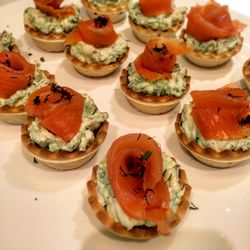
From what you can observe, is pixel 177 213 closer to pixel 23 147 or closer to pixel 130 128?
pixel 130 128

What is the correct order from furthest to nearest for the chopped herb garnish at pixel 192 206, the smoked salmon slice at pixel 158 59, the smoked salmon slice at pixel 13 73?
the smoked salmon slice at pixel 158 59 < the smoked salmon slice at pixel 13 73 < the chopped herb garnish at pixel 192 206

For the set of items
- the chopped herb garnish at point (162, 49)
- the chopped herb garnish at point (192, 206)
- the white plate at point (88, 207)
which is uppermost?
the chopped herb garnish at point (162, 49)

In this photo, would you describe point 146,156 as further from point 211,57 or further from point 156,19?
point 156,19

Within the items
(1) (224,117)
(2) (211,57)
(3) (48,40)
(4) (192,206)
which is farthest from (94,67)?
(4) (192,206)

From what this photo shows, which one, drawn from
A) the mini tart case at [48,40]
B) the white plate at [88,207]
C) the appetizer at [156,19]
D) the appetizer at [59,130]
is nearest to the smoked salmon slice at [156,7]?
the appetizer at [156,19]

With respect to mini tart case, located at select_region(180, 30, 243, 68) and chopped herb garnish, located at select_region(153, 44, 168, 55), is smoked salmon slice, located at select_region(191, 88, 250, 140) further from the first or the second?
mini tart case, located at select_region(180, 30, 243, 68)

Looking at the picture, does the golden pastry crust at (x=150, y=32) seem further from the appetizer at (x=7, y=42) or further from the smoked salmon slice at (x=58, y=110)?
the smoked salmon slice at (x=58, y=110)
